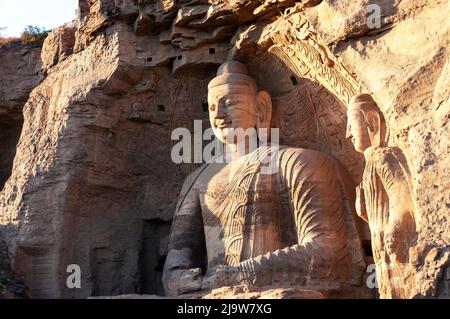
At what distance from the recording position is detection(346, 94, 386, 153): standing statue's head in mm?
7250

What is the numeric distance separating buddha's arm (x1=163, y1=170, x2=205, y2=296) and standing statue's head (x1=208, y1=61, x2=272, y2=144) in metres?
0.67

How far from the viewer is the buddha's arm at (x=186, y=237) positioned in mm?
8209

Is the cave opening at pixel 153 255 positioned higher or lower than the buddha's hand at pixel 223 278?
higher

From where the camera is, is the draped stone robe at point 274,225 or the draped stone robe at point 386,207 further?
the draped stone robe at point 274,225

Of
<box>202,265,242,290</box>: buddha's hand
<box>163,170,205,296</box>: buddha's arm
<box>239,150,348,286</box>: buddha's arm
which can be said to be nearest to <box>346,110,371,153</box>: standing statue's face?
<box>239,150,348,286</box>: buddha's arm

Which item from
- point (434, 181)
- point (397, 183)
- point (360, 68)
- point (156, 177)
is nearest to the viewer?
point (434, 181)

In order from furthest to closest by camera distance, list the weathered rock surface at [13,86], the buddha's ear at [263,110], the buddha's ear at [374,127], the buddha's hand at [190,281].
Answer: the weathered rock surface at [13,86] < the buddha's ear at [263,110] < the buddha's hand at [190,281] < the buddha's ear at [374,127]

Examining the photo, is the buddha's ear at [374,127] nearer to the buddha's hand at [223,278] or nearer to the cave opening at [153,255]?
the buddha's hand at [223,278]

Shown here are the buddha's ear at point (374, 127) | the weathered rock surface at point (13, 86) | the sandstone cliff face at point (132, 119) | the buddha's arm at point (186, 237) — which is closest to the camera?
the buddha's ear at point (374, 127)

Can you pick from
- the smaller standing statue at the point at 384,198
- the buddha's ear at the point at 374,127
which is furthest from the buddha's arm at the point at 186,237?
the buddha's ear at the point at 374,127

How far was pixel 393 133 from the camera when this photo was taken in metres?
6.91

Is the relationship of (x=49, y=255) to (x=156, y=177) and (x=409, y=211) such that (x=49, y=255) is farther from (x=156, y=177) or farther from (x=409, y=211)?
(x=409, y=211)
